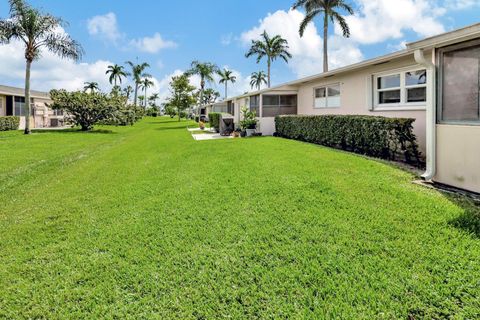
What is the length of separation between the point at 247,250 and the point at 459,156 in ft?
13.9

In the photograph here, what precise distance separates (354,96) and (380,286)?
11.1m

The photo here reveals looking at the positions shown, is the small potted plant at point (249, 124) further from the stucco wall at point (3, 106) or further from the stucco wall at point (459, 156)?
the stucco wall at point (3, 106)

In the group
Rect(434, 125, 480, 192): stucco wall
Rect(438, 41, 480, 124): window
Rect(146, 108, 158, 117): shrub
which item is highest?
Rect(146, 108, 158, 117): shrub

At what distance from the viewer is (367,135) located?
31.4 feet

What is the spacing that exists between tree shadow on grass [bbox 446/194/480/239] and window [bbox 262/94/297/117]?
1503 centimetres

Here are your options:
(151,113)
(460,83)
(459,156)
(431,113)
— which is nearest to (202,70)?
(431,113)

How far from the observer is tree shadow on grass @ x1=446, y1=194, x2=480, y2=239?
4156 millimetres

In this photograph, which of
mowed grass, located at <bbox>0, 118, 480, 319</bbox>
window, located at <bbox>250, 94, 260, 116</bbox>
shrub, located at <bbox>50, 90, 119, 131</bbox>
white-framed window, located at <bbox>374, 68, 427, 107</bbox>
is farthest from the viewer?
shrub, located at <bbox>50, 90, 119, 131</bbox>

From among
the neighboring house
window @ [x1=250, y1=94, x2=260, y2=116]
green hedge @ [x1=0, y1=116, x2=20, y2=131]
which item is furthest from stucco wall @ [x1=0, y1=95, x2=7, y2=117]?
window @ [x1=250, y1=94, x2=260, y2=116]

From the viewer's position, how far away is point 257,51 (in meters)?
41.6

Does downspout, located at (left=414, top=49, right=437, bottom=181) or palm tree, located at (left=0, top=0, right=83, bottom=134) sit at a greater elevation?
palm tree, located at (left=0, top=0, right=83, bottom=134)

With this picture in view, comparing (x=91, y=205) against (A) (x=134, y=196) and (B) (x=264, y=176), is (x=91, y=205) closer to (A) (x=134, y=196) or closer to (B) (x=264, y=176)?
(A) (x=134, y=196)

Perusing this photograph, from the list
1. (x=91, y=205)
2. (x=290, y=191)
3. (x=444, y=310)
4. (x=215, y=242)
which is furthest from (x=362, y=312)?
(x=91, y=205)

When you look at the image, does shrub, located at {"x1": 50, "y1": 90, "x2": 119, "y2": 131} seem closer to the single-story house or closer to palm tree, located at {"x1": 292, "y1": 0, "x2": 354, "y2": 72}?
palm tree, located at {"x1": 292, "y1": 0, "x2": 354, "y2": 72}
